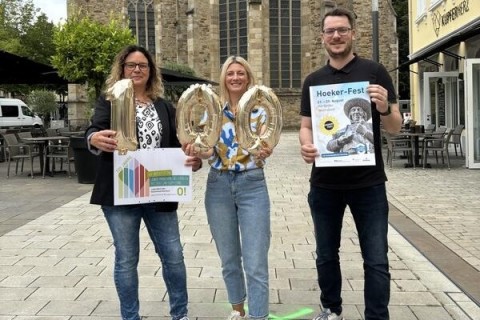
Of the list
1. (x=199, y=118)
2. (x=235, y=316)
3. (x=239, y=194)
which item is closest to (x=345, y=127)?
(x=239, y=194)

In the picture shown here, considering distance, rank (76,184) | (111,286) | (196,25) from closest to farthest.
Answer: (111,286) < (76,184) < (196,25)

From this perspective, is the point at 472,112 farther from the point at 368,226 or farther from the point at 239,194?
the point at 239,194

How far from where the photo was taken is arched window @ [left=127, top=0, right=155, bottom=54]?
37.1 m

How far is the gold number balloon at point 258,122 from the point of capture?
3.18 metres

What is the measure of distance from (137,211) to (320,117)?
1263 mm

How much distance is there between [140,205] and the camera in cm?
342

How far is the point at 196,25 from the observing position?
3462 centimetres

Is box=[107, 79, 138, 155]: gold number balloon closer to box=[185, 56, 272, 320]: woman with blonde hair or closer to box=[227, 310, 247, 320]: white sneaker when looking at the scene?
box=[185, 56, 272, 320]: woman with blonde hair

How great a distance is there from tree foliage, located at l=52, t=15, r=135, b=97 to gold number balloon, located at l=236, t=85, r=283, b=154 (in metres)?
11.1

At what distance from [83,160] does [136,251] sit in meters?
8.12

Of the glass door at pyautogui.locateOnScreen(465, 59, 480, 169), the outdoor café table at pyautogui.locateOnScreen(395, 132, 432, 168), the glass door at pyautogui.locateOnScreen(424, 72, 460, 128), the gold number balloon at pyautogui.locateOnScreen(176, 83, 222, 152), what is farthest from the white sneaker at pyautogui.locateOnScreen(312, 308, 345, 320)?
the glass door at pyautogui.locateOnScreen(424, 72, 460, 128)

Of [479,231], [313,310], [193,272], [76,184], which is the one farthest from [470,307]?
[76,184]

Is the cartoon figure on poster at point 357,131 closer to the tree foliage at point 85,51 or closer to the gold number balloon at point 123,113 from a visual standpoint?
the gold number balloon at point 123,113

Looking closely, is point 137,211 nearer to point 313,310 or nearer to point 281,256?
point 313,310
